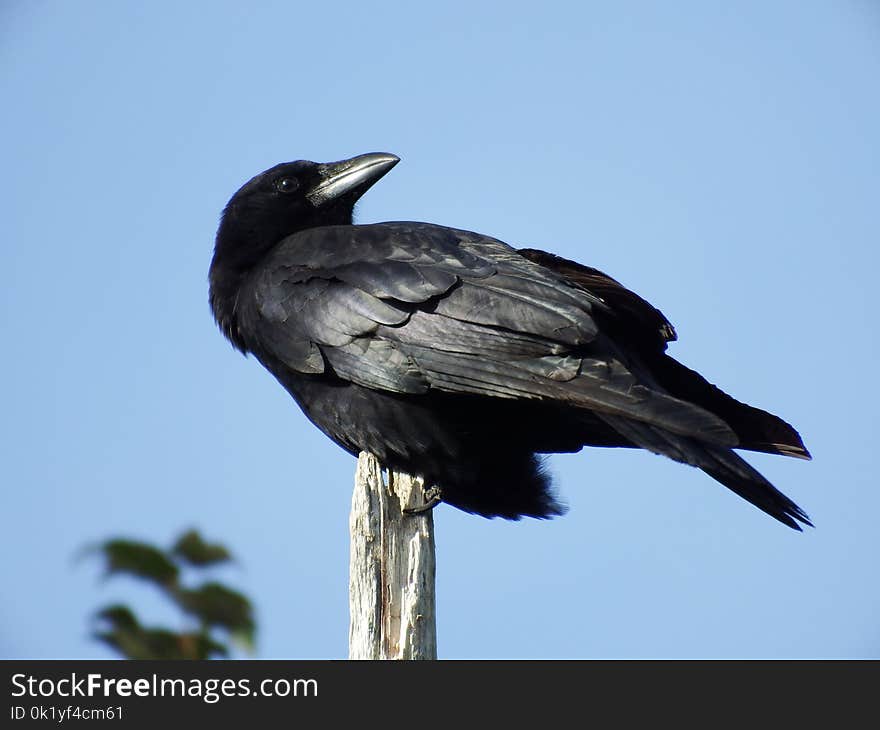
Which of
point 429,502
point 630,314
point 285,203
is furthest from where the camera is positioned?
point 285,203

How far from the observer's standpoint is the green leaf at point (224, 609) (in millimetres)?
11664

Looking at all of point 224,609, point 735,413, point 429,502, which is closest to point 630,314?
point 735,413

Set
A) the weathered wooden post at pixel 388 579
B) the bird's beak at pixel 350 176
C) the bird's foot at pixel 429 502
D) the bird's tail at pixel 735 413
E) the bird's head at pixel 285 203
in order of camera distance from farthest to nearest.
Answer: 1. the bird's beak at pixel 350 176
2. the bird's head at pixel 285 203
3. the bird's tail at pixel 735 413
4. the bird's foot at pixel 429 502
5. the weathered wooden post at pixel 388 579

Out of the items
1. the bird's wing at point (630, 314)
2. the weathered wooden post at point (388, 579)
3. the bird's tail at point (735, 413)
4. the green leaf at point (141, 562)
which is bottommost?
the weathered wooden post at point (388, 579)

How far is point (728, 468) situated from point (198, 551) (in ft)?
25.4

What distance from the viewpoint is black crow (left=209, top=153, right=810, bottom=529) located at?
18.2 feet

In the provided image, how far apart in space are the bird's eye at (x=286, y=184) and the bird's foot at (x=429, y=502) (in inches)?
103

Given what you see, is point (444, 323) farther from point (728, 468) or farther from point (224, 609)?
point (224, 609)

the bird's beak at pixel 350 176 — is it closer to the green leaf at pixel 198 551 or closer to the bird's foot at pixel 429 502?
the bird's foot at pixel 429 502

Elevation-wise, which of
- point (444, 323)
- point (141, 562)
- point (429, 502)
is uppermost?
point (141, 562)

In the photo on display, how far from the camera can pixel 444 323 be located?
5.93m

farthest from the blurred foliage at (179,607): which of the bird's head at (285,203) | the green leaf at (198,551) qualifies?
the bird's head at (285,203)

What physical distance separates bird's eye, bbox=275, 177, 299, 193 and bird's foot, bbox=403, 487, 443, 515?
2.62 meters
